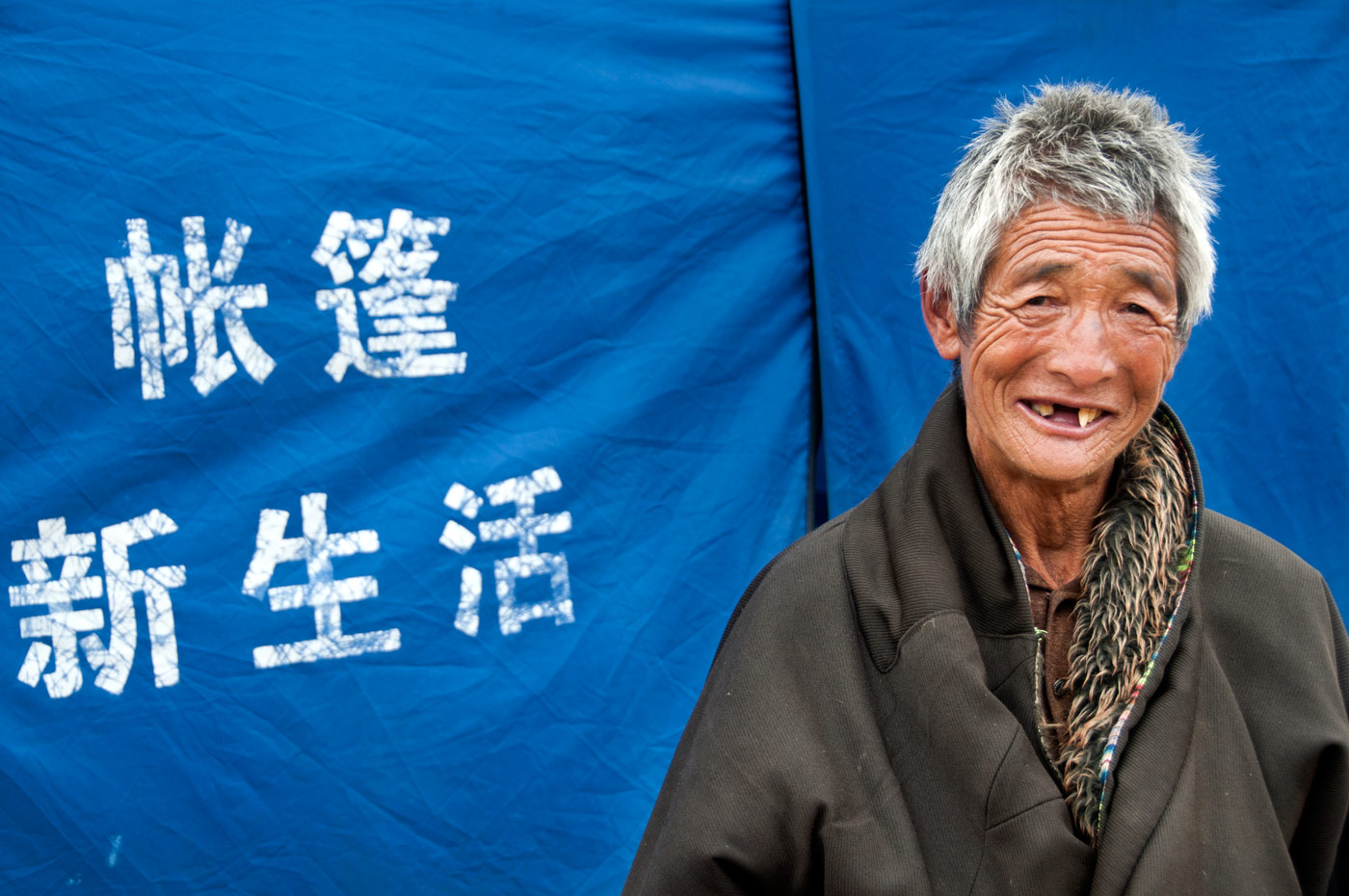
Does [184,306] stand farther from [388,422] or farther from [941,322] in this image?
[941,322]

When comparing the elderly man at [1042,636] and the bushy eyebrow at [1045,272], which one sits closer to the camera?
the elderly man at [1042,636]

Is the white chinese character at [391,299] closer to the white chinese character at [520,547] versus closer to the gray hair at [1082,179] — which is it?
the white chinese character at [520,547]

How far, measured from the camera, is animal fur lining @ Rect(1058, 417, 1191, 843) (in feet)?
3.88

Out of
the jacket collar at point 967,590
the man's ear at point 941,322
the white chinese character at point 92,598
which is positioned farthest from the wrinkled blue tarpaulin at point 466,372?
the jacket collar at point 967,590

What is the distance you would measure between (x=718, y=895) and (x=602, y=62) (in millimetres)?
1580

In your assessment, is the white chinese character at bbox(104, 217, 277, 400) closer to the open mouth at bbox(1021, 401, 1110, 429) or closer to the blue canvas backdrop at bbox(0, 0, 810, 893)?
the blue canvas backdrop at bbox(0, 0, 810, 893)

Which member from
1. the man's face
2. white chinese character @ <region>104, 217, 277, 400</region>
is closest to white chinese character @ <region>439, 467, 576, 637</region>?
white chinese character @ <region>104, 217, 277, 400</region>

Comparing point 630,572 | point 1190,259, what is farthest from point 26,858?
point 1190,259

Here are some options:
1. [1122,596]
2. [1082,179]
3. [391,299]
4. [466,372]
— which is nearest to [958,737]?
[1122,596]

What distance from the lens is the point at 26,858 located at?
1826 millimetres

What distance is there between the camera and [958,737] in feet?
3.66

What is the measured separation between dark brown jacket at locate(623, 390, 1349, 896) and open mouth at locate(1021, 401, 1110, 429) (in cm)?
10

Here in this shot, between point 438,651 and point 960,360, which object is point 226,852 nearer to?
point 438,651

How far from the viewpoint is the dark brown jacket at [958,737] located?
1097 mm
